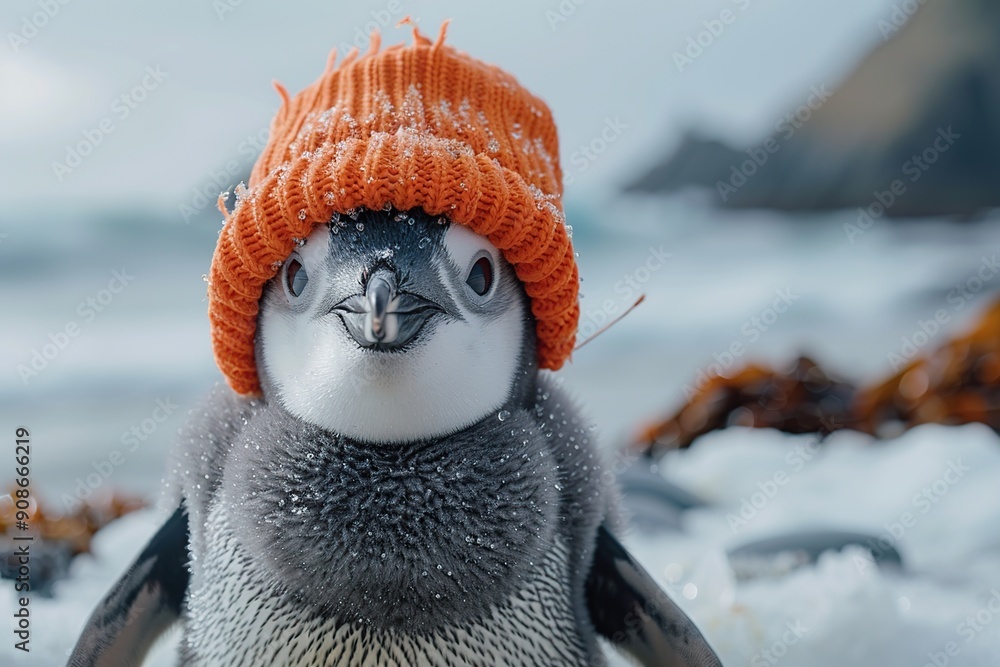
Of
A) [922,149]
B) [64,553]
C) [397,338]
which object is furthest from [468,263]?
[922,149]

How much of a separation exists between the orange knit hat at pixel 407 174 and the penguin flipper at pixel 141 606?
0.14 m

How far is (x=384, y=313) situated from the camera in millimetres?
487

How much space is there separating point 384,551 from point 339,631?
7 cm

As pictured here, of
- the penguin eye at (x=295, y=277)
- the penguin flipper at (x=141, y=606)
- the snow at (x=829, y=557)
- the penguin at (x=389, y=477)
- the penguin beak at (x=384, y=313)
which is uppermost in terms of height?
the penguin beak at (x=384, y=313)

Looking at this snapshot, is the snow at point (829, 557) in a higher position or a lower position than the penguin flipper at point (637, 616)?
lower

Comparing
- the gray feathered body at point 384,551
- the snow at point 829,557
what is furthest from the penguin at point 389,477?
the snow at point 829,557

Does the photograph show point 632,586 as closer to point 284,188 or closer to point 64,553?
point 284,188

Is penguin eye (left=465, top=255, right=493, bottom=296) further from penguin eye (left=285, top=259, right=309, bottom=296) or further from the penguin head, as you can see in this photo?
penguin eye (left=285, top=259, right=309, bottom=296)

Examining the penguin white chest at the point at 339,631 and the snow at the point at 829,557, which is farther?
the snow at the point at 829,557

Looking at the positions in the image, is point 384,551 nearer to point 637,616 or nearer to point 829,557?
point 637,616

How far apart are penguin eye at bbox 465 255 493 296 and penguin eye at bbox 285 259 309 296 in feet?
0.35

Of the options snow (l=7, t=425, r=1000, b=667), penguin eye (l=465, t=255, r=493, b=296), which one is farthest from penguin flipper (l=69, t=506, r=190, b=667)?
penguin eye (l=465, t=255, r=493, b=296)

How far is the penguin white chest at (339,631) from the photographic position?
22.5 inches

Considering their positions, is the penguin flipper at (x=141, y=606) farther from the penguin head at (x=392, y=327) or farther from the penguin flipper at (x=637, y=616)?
the penguin flipper at (x=637, y=616)
